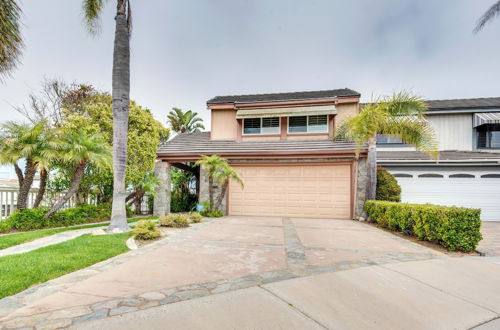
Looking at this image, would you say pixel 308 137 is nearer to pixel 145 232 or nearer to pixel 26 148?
pixel 145 232

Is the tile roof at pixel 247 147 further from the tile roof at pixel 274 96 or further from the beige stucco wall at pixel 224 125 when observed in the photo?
the tile roof at pixel 274 96

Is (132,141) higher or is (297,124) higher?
(297,124)

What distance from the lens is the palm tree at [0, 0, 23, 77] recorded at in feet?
9.61

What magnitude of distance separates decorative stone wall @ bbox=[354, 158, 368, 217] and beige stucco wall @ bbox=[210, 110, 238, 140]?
→ 6.47 m

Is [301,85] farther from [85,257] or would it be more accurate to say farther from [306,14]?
[85,257]

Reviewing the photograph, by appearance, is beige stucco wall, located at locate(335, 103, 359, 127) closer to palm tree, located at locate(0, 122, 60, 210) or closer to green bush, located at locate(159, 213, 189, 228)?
green bush, located at locate(159, 213, 189, 228)

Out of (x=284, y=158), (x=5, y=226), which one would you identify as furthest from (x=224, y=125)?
(x=5, y=226)

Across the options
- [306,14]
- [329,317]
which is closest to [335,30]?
[306,14]

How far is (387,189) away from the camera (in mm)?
9555

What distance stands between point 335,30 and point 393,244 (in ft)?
37.8

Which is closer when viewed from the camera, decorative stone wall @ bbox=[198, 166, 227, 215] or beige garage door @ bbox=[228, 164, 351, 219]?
beige garage door @ bbox=[228, 164, 351, 219]

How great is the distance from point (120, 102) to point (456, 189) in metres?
14.0

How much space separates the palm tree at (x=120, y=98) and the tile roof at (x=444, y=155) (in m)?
10.8

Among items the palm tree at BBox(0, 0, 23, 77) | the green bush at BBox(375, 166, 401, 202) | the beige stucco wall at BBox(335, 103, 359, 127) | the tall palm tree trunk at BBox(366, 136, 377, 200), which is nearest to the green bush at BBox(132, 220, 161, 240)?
the palm tree at BBox(0, 0, 23, 77)
